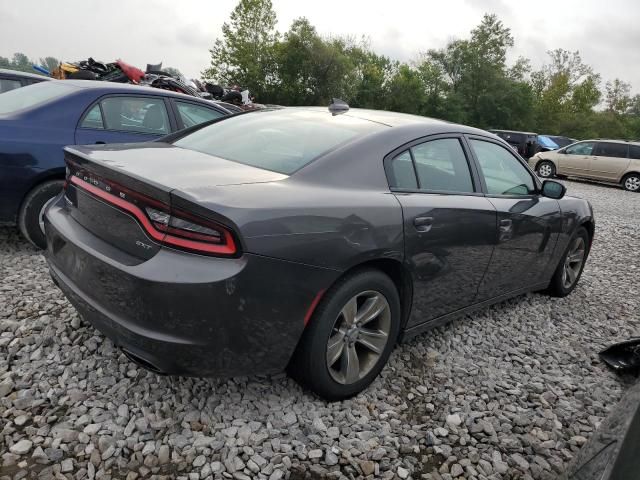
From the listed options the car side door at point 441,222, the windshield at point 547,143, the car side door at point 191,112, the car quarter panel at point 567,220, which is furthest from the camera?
the windshield at point 547,143

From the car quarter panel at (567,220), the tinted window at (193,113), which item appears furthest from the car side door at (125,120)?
the car quarter panel at (567,220)

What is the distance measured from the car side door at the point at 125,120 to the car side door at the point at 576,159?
16119mm

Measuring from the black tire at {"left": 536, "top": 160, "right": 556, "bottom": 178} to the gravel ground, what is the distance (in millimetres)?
15828

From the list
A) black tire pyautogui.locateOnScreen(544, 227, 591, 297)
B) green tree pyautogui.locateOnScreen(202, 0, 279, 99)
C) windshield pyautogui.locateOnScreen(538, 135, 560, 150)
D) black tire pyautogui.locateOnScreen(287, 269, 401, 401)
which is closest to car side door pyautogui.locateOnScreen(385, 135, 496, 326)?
black tire pyautogui.locateOnScreen(287, 269, 401, 401)

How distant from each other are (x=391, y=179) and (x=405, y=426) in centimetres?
128

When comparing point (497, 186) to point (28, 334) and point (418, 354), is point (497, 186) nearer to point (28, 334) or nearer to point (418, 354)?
point (418, 354)

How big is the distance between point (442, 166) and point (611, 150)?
54.8 feet

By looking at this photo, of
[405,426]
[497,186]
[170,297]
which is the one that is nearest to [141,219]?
[170,297]

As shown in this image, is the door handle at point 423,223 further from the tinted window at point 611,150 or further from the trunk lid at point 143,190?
the tinted window at point 611,150

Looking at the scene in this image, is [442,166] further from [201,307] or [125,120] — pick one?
[125,120]

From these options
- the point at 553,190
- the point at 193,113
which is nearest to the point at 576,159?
the point at 553,190

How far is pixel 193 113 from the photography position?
201 inches

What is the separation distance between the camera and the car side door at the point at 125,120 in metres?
4.20

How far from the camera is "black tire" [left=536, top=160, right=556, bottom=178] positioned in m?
17.3
